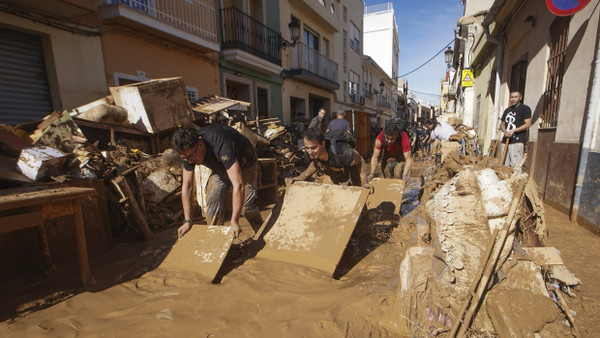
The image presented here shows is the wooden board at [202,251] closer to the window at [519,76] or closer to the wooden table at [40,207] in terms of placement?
the wooden table at [40,207]

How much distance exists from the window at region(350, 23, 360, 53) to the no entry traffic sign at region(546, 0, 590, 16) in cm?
1679

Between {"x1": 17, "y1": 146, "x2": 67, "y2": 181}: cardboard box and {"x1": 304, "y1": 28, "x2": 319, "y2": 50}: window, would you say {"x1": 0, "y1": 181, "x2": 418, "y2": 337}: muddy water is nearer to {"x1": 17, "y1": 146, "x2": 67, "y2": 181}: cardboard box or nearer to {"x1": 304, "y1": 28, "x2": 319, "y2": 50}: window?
{"x1": 17, "y1": 146, "x2": 67, "y2": 181}: cardboard box

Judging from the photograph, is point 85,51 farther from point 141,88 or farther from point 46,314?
point 46,314

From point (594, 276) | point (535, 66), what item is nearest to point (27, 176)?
point (594, 276)

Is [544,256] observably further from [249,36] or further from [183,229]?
[249,36]

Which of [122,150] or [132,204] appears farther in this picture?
[122,150]

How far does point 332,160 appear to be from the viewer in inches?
138

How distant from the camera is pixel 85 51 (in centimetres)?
527

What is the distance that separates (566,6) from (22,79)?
807cm

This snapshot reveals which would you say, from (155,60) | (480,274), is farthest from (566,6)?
(155,60)

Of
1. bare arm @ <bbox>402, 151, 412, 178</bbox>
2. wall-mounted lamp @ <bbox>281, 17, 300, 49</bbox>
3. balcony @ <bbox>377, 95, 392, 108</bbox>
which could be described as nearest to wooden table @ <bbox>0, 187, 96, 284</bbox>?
bare arm @ <bbox>402, 151, 412, 178</bbox>

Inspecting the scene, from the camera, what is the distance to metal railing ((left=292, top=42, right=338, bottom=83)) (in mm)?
12461

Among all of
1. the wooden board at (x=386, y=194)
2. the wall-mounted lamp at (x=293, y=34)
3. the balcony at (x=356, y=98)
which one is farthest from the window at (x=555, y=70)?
the balcony at (x=356, y=98)

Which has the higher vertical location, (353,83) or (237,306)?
(353,83)
